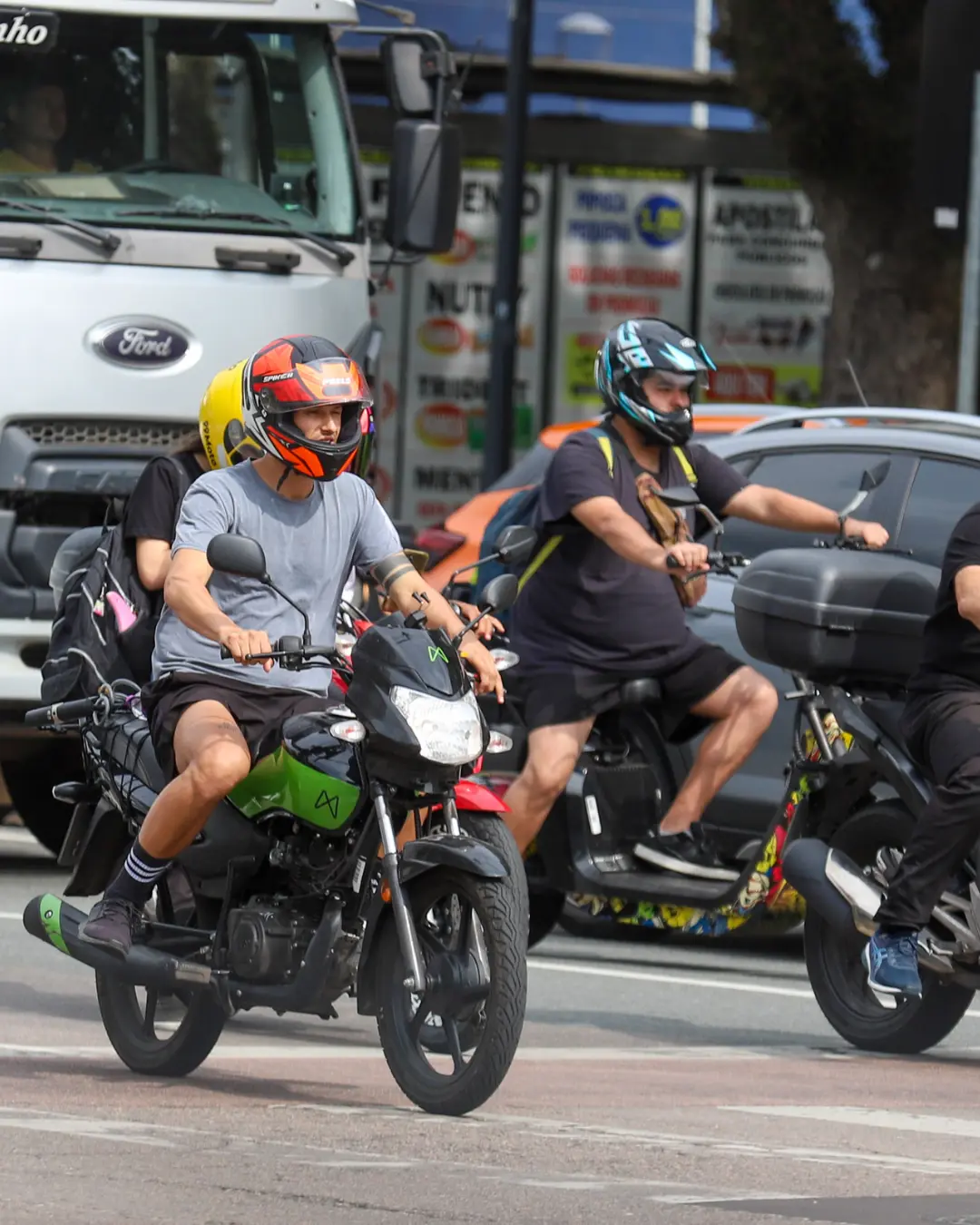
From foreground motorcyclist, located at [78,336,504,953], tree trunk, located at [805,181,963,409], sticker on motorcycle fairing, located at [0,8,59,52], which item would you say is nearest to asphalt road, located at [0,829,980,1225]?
foreground motorcyclist, located at [78,336,504,953]

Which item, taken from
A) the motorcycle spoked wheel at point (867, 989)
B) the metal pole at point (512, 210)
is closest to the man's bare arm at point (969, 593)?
the motorcycle spoked wheel at point (867, 989)

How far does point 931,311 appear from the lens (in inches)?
787

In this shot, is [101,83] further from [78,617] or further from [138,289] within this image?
[78,617]

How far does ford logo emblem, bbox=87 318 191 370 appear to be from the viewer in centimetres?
1152

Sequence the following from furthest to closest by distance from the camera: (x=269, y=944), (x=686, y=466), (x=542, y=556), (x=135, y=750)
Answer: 1. (x=542, y=556)
2. (x=686, y=466)
3. (x=135, y=750)
4. (x=269, y=944)

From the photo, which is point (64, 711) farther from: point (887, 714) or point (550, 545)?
point (887, 714)

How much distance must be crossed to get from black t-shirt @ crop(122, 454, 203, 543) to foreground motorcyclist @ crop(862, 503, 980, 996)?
2041 millimetres

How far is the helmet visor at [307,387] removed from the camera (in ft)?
23.4

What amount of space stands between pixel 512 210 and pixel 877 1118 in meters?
15.6

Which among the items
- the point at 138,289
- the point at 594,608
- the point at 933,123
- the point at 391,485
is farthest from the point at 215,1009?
the point at 391,485

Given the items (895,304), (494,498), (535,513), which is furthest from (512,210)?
(535,513)

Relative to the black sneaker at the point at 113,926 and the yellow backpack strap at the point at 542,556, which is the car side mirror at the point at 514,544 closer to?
the black sneaker at the point at 113,926

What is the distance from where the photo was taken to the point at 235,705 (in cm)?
723

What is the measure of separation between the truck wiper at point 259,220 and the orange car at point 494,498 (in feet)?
3.64
